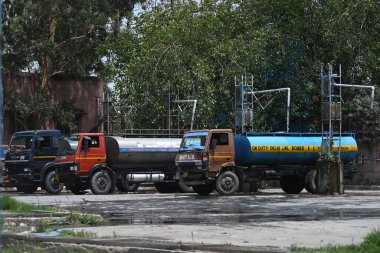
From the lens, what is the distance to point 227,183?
30.3 m

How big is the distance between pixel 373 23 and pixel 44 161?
20004mm

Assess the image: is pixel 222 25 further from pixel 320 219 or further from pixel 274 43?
pixel 320 219

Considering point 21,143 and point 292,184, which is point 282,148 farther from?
point 21,143

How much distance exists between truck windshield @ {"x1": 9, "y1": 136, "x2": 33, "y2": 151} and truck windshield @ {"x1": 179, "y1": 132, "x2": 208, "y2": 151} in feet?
23.1

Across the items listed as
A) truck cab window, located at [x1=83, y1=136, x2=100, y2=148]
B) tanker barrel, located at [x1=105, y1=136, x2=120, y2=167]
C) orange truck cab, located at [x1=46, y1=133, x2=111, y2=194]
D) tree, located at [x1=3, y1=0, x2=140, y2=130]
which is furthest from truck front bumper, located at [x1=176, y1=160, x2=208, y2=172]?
tree, located at [x1=3, y1=0, x2=140, y2=130]

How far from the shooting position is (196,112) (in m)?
40.9

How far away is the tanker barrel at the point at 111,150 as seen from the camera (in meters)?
32.1

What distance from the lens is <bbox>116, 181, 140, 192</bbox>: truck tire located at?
1317 inches

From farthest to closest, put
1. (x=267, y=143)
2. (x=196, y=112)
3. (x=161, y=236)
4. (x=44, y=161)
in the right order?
(x=196, y=112) → (x=44, y=161) → (x=267, y=143) → (x=161, y=236)

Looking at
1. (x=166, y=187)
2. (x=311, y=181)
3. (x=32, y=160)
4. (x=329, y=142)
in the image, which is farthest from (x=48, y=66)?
(x=329, y=142)

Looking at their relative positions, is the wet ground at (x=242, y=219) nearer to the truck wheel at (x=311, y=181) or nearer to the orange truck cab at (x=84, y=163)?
the truck wheel at (x=311, y=181)

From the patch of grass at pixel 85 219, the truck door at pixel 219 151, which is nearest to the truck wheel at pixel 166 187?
the truck door at pixel 219 151

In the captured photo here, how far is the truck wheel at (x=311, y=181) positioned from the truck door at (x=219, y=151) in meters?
3.29

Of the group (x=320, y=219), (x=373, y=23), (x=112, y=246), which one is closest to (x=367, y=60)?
(x=373, y=23)
